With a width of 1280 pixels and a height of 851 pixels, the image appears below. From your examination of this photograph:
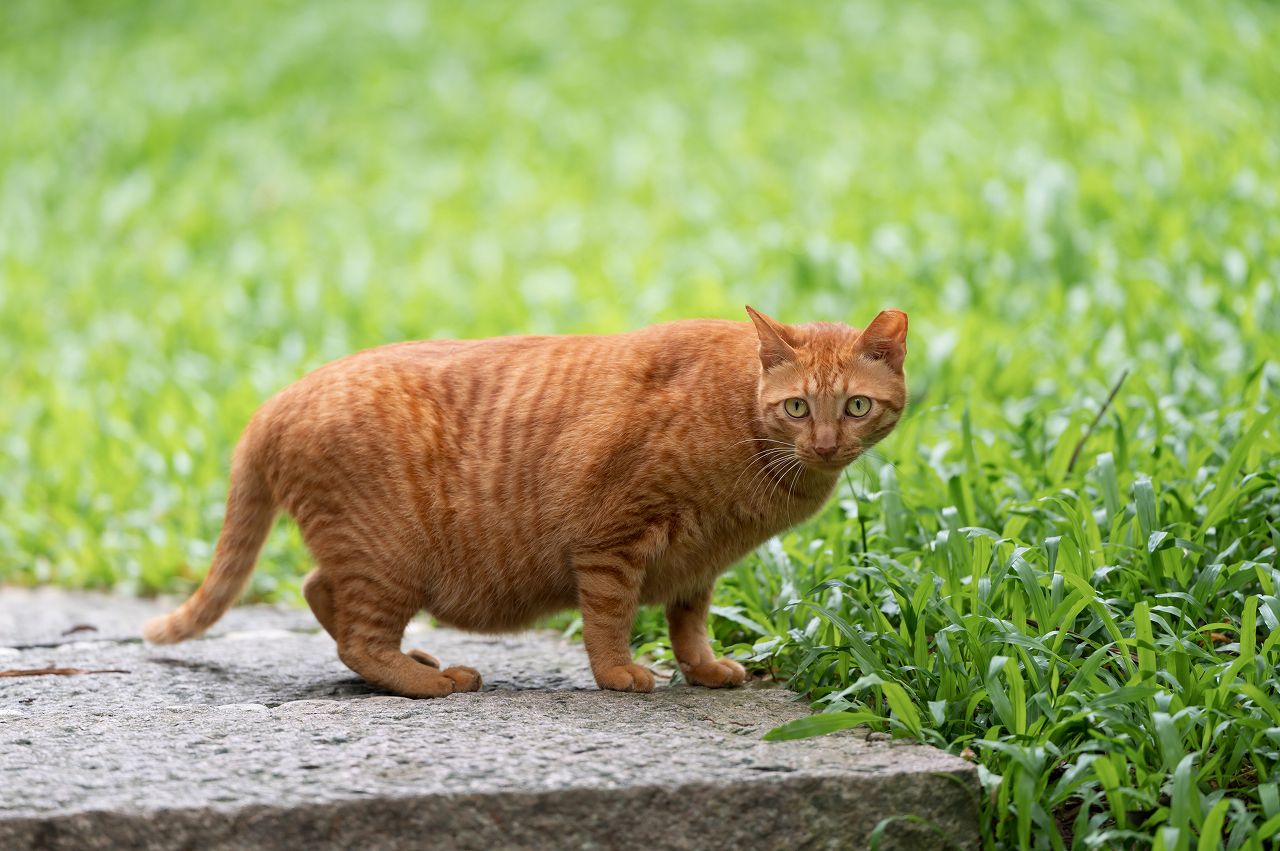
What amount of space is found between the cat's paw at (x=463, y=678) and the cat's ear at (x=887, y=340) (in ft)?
4.16

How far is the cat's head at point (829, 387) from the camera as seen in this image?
3.10m

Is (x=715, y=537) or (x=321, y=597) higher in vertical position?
(x=715, y=537)

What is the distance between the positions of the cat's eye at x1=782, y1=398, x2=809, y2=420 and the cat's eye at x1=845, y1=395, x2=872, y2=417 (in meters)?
0.10

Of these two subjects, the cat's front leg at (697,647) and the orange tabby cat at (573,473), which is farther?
the cat's front leg at (697,647)

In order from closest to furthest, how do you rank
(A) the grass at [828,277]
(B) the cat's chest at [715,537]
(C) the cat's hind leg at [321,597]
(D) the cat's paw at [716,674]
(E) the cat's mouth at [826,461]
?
1. (A) the grass at [828,277]
2. (E) the cat's mouth at [826,461]
3. (B) the cat's chest at [715,537]
4. (D) the cat's paw at [716,674]
5. (C) the cat's hind leg at [321,597]

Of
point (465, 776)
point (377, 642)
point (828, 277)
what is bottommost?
point (465, 776)

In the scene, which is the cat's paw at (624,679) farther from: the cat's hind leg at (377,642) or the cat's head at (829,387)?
the cat's head at (829,387)

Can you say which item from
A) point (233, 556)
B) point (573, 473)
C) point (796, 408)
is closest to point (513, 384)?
point (573, 473)

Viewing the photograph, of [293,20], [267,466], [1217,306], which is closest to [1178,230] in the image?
[1217,306]

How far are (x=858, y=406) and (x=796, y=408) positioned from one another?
152 millimetres

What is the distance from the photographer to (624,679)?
10.5ft

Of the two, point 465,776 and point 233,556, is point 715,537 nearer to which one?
point 465,776

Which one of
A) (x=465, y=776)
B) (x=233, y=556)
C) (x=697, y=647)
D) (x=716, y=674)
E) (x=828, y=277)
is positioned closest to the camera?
(x=465, y=776)

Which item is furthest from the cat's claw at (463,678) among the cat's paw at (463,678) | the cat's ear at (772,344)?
the cat's ear at (772,344)
